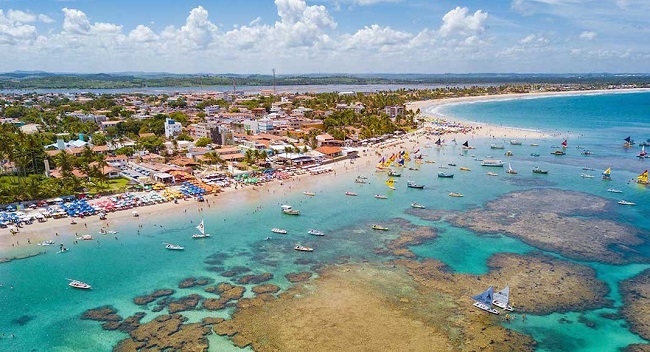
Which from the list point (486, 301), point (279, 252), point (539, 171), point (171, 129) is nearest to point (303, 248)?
point (279, 252)

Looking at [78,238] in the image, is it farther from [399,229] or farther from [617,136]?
[617,136]

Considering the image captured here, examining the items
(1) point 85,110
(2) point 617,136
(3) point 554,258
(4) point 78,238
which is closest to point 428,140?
(2) point 617,136

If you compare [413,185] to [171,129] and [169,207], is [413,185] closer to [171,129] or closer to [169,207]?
[169,207]

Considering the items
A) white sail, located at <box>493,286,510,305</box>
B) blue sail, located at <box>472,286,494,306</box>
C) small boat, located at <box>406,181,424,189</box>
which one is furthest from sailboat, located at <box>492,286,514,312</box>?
small boat, located at <box>406,181,424,189</box>

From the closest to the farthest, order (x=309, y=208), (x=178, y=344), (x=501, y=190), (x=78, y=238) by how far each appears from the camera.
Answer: (x=178, y=344) < (x=78, y=238) < (x=309, y=208) < (x=501, y=190)

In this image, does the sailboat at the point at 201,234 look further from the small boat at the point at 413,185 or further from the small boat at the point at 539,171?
the small boat at the point at 539,171

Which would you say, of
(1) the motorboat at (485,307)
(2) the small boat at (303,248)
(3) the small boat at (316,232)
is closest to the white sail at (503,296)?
(1) the motorboat at (485,307)
